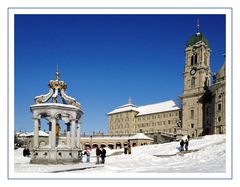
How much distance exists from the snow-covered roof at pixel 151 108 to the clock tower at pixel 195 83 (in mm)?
12102

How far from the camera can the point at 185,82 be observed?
64.9 meters

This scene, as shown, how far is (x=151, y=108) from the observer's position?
84.6 meters

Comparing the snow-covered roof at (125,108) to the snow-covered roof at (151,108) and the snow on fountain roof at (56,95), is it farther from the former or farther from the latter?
the snow on fountain roof at (56,95)

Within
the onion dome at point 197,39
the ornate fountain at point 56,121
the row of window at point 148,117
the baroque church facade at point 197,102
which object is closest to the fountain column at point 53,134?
the ornate fountain at point 56,121

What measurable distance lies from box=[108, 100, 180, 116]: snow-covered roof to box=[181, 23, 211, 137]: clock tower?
12102 millimetres

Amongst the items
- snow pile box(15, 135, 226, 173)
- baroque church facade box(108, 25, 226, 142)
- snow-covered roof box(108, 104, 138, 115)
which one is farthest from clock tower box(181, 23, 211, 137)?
snow pile box(15, 135, 226, 173)

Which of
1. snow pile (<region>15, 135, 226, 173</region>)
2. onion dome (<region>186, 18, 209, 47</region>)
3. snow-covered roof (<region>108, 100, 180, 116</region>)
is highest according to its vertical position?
onion dome (<region>186, 18, 209, 47</region>)

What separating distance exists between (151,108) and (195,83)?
904 inches

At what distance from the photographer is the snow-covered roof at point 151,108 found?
78.3m

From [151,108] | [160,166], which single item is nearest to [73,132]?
[160,166]

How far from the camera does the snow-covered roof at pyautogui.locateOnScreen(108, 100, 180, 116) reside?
78.3 metres

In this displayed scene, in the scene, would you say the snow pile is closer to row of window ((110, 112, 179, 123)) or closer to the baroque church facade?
the baroque church facade
